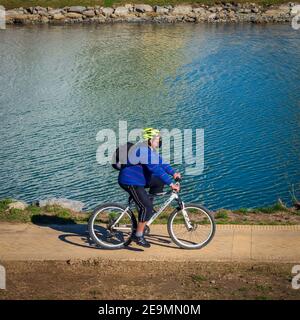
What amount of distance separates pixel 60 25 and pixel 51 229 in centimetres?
5895

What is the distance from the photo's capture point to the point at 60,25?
237 feet

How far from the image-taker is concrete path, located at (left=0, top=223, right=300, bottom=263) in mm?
13703

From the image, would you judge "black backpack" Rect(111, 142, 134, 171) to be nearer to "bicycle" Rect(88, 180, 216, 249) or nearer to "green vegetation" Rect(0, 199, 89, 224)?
"bicycle" Rect(88, 180, 216, 249)

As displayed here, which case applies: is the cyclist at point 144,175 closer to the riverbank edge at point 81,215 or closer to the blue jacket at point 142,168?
the blue jacket at point 142,168

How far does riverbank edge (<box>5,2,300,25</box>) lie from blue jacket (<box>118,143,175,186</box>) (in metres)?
59.8

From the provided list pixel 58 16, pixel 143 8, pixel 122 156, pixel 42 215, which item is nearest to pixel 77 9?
pixel 58 16

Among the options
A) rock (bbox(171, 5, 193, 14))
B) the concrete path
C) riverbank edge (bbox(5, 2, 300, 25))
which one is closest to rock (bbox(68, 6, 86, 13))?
riverbank edge (bbox(5, 2, 300, 25))

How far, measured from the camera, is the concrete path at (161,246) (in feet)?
45.0

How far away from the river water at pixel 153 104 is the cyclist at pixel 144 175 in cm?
956

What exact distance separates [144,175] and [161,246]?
1.41m

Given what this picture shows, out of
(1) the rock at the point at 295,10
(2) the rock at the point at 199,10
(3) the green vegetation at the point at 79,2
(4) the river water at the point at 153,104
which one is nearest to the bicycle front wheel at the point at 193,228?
(4) the river water at the point at 153,104

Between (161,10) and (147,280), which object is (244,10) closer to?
(161,10)

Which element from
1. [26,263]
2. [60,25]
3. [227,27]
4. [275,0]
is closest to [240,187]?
[26,263]
